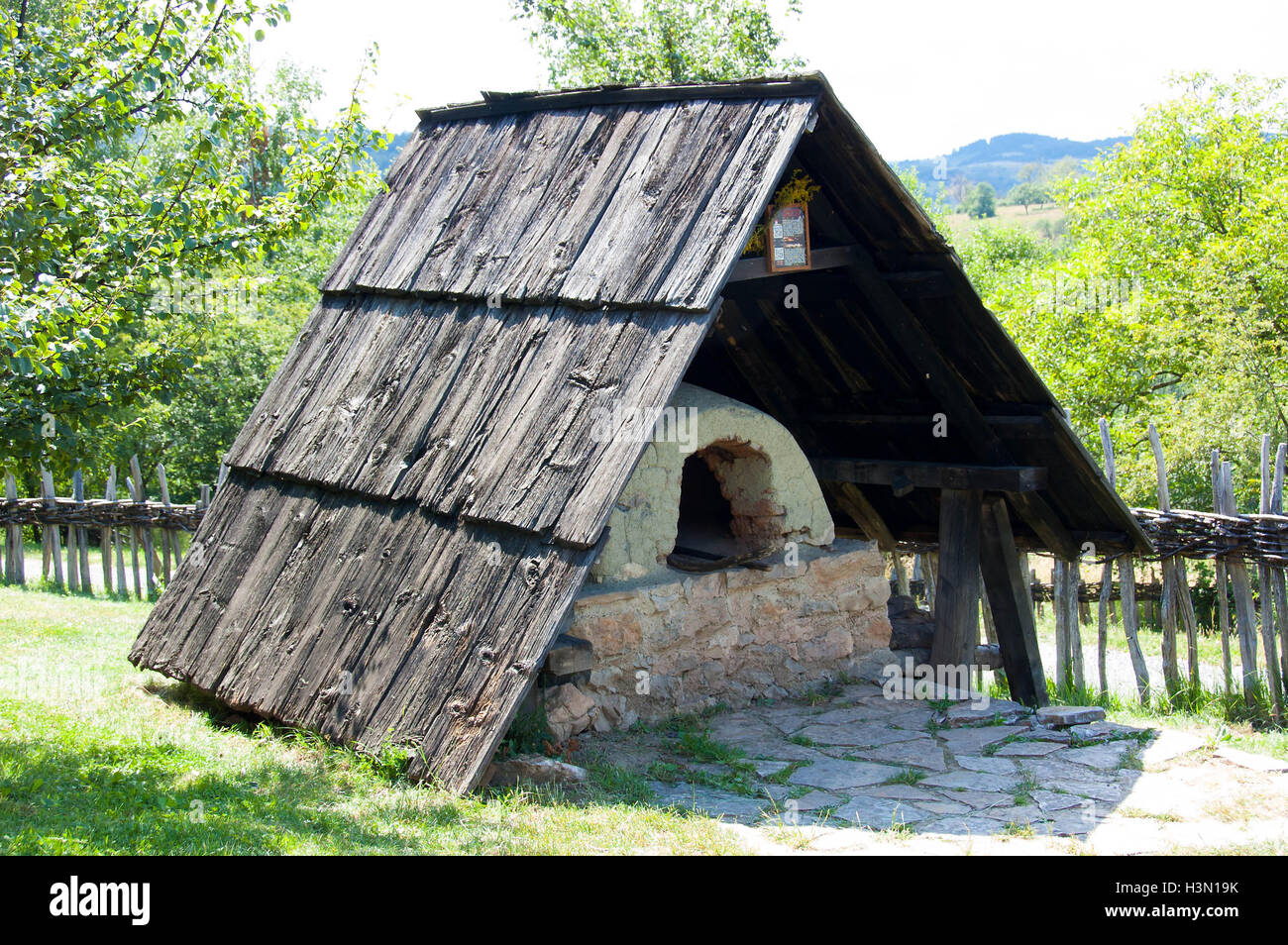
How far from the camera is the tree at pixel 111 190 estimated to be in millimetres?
6117

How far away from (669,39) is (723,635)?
59.8ft

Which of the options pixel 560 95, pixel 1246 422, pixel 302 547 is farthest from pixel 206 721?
pixel 1246 422

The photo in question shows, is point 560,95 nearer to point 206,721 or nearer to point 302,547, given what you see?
point 302,547

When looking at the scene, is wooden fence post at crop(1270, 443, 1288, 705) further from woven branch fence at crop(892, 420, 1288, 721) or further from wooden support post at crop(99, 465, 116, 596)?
wooden support post at crop(99, 465, 116, 596)

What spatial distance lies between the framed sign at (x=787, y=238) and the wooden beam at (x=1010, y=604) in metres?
2.98

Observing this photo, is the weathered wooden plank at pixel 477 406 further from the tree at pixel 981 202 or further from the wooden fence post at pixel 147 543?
the tree at pixel 981 202

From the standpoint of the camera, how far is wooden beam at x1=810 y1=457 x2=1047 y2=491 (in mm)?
8094

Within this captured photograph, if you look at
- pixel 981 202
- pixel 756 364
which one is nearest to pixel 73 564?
pixel 756 364

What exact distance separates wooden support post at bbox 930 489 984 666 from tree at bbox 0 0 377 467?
556 cm

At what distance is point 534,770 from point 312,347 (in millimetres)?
4348

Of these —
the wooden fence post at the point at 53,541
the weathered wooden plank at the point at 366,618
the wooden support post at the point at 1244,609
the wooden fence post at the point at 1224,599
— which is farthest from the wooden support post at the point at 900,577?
the wooden fence post at the point at 53,541

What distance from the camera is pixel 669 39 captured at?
74.7 ft

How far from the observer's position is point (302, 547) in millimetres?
7234
